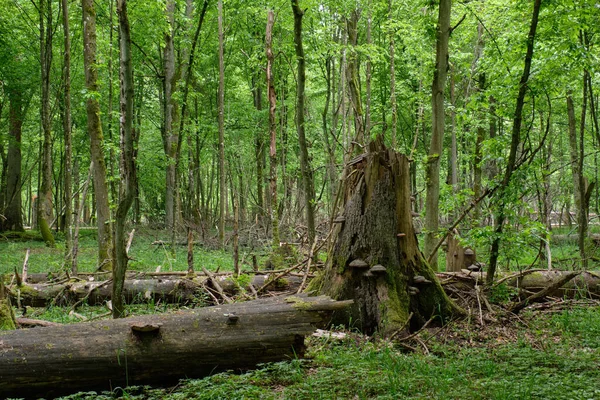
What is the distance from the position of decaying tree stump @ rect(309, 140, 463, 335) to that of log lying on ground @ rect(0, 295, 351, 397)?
135cm

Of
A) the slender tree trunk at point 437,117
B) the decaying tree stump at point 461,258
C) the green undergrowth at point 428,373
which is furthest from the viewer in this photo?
the decaying tree stump at point 461,258

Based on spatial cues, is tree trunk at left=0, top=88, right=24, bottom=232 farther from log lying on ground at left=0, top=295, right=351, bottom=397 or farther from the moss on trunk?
log lying on ground at left=0, top=295, right=351, bottom=397

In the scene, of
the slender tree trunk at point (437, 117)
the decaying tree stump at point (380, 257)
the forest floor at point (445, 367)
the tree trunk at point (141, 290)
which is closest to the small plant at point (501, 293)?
the forest floor at point (445, 367)

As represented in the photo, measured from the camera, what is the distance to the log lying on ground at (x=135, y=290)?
870cm

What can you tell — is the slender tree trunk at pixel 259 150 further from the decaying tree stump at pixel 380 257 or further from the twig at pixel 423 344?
the twig at pixel 423 344

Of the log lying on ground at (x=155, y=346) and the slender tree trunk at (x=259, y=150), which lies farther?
the slender tree trunk at (x=259, y=150)

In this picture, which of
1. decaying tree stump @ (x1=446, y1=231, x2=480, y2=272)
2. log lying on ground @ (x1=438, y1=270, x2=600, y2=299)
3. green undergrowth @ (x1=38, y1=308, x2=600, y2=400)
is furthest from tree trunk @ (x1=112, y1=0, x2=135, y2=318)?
decaying tree stump @ (x1=446, y1=231, x2=480, y2=272)

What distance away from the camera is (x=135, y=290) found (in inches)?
346

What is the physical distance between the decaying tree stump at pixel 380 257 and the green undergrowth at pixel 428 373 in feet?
1.72

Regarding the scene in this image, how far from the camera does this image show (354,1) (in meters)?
16.7

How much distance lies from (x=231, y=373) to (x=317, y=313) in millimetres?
1095

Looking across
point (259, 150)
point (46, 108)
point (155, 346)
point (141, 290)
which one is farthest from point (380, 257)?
point (259, 150)

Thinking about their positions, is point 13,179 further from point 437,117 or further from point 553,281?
point 553,281

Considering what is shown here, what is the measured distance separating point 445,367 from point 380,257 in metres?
1.99
